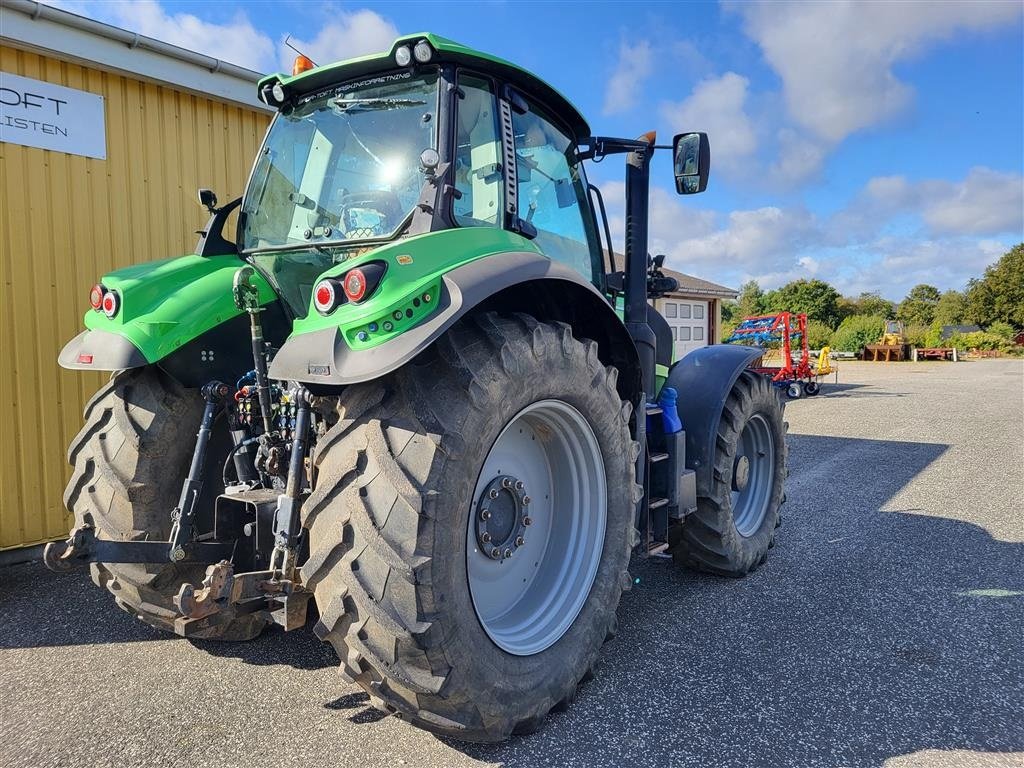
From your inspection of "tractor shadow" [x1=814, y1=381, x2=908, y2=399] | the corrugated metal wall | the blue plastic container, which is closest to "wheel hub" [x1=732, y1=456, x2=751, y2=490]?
the blue plastic container

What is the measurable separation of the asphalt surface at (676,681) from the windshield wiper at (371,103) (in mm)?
2456

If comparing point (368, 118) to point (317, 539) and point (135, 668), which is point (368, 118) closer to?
point (317, 539)

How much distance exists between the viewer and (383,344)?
205cm

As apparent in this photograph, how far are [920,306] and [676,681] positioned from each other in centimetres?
7247

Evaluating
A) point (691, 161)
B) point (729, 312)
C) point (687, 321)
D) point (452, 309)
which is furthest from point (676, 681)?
point (729, 312)

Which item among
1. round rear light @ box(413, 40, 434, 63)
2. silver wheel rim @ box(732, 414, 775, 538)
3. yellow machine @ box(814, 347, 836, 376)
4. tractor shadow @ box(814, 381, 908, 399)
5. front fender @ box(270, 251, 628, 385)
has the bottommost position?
tractor shadow @ box(814, 381, 908, 399)

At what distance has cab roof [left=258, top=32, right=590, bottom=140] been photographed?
2723 millimetres

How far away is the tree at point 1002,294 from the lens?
50.8 meters

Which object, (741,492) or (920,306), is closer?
(741,492)

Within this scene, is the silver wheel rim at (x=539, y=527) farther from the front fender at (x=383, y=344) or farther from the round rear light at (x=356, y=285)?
the round rear light at (x=356, y=285)

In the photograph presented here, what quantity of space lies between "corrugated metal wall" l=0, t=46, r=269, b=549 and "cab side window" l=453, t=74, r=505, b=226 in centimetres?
359

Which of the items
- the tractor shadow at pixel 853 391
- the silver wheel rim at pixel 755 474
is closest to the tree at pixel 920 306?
the tractor shadow at pixel 853 391

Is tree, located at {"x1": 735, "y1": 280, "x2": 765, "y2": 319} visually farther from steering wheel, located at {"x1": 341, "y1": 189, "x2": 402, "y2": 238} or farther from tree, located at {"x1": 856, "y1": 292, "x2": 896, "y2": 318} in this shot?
steering wheel, located at {"x1": 341, "y1": 189, "x2": 402, "y2": 238}

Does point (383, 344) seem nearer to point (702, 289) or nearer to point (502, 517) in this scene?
point (502, 517)
